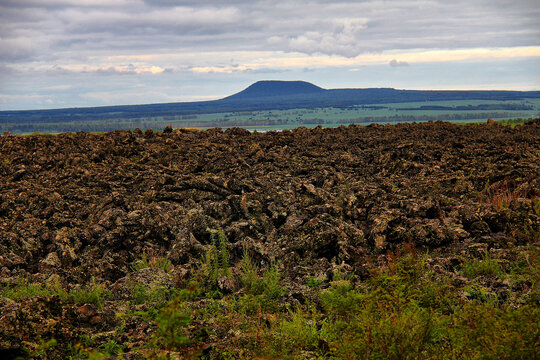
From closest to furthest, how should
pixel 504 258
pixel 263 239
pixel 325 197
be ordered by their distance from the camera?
pixel 504 258
pixel 263 239
pixel 325 197

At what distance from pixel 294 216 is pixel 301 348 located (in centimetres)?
414

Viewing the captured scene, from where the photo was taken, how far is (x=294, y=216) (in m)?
9.51

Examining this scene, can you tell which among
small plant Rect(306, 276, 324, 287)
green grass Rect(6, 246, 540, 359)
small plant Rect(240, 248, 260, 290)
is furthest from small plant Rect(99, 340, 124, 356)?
small plant Rect(306, 276, 324, 287)

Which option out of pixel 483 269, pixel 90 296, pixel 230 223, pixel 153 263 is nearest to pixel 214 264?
pixel 153 263

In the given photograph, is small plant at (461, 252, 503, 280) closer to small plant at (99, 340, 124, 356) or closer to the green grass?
the green grass

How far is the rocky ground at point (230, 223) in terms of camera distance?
22.9ft

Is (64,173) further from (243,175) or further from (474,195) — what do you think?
(474,195)

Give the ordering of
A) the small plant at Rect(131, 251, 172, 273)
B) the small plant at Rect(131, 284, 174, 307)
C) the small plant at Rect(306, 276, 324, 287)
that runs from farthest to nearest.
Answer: the small plant at Rect(131, 251, 172, 273)
the small plant at Rect(306, 276, 324, 287)
the small plant at Rect(131, 284, 174, 307)

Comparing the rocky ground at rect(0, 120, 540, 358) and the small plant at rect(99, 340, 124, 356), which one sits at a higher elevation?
the rocky ground at rect(0, 120, 540, 358)

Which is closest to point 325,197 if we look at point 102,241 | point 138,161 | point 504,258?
point 504,258

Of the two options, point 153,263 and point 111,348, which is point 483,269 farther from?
point 111,348

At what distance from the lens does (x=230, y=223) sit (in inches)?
382

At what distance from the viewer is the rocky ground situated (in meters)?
6.97

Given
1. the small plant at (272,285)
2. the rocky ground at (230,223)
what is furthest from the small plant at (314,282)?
the small plant at (272,285)
